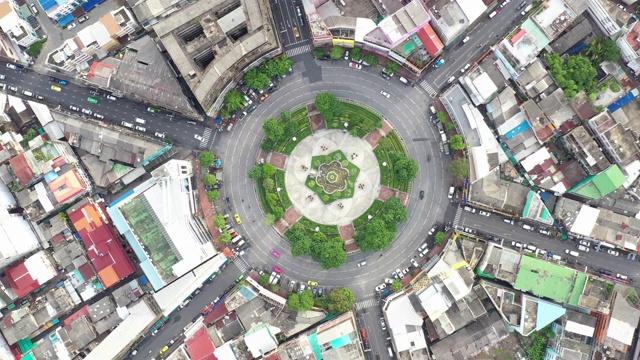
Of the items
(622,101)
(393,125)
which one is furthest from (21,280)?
(622,101)

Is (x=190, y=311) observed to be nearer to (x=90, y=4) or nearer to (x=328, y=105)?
(x=328, y=105)

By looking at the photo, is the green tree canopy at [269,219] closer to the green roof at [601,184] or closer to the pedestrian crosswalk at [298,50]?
Result: the pedestrian crosswalk at [298,50]

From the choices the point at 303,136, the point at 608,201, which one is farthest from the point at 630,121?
the point at 303,136

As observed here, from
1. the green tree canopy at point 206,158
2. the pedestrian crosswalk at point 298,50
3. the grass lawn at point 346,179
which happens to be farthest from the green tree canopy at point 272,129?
the pedestrian crosswalk at point 298,50

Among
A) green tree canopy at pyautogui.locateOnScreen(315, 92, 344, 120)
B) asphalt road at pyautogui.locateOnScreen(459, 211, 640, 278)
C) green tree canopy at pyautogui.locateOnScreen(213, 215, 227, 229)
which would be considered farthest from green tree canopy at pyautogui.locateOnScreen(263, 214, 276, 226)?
asphalt road at pyautogui.locateOnScreen(459, 211, 640, 278)

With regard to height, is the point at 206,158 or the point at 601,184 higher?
the point at 206,158

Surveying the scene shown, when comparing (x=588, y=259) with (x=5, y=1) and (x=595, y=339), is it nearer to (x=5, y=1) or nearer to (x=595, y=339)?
(x=595, y=339)

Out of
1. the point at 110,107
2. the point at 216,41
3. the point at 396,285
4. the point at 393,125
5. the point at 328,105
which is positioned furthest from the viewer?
the point at 110,107
